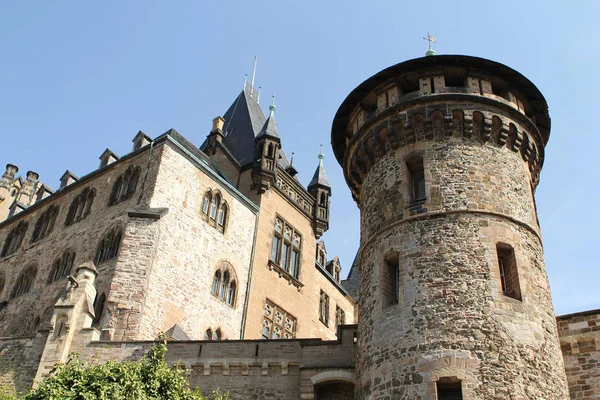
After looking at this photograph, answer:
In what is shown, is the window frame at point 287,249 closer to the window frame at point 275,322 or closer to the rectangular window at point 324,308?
the window frame at point 275,322

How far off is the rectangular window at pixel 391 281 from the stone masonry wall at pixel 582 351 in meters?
4.61

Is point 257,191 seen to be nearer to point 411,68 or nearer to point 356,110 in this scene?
point 356,110

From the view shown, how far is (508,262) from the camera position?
15117 mm

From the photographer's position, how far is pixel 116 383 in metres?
14.0

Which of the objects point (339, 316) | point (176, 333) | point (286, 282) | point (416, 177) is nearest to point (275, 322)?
point (286, 282)

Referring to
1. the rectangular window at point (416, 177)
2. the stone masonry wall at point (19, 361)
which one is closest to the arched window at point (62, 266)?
the stone masonry wall at point (19, 361)

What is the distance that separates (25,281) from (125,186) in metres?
7.27

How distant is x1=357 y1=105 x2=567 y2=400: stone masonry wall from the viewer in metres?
13.3

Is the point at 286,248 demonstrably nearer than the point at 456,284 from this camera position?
No

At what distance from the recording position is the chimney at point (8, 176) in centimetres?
5048

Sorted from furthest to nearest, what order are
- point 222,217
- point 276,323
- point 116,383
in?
point 276,323 → point 222,217 → point 116,383

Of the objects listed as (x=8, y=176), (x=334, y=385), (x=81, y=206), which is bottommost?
(x=334, y=385)

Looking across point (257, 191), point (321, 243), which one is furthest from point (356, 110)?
point (321, 243)

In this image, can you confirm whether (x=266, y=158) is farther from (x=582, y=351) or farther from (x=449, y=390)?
(x=449, y=390)
